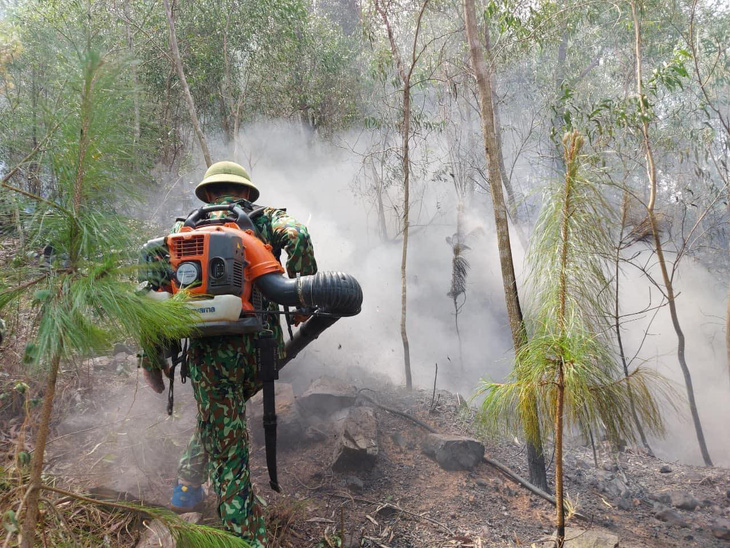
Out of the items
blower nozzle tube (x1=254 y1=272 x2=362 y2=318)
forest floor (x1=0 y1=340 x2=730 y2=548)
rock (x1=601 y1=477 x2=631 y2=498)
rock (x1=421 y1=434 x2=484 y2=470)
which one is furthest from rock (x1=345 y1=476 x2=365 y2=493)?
rock (x1=601 y1=477 x2=631 y2=498)

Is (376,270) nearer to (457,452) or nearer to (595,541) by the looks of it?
(457,452)

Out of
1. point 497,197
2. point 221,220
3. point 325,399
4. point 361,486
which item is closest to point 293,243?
point 221,220

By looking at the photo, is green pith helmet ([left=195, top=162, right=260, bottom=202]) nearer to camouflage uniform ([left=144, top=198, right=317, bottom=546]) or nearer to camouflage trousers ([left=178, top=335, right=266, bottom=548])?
camouflage uniform ([left=144, top=198, right=317, bottom=546])

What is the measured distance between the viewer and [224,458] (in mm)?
2096

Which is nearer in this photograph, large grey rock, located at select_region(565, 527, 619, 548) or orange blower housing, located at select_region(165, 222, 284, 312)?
orange blower housing, located at select_region(165, 222, 284, 312)

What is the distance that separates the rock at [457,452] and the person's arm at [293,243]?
2.00 m

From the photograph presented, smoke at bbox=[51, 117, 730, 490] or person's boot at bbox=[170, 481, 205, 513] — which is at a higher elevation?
smoke at bbox=[51, 117, 730, 490]

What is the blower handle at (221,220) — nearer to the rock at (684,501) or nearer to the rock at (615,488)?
the rock at (615,488)

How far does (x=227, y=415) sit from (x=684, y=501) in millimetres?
3661

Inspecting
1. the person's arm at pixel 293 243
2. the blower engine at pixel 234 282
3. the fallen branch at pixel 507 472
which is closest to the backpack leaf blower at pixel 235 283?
the blower engine at pixel 234 282

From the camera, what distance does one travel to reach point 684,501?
3713 millimetres

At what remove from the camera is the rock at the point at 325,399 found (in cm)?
425

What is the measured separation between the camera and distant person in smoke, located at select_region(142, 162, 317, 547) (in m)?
2.03

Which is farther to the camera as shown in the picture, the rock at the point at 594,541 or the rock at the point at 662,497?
the rock at the point at 662,497
